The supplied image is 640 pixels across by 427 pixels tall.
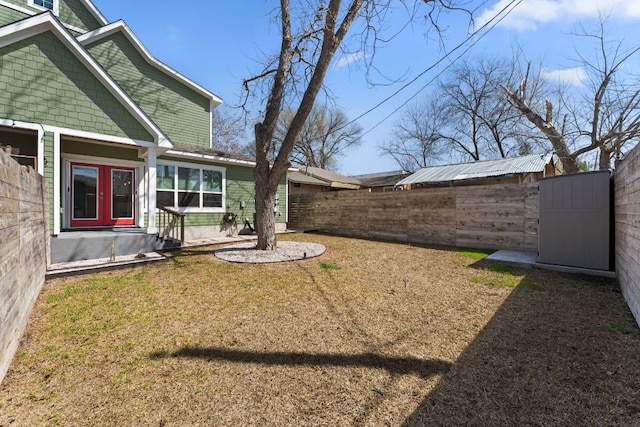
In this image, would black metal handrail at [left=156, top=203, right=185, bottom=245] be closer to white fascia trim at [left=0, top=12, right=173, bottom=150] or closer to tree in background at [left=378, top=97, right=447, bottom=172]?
white fascia trim at [left=0, top=12, right=173, bottom=150]

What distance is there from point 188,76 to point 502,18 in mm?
11178

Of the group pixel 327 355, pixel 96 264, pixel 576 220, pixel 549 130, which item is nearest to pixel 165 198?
pixel 96 264

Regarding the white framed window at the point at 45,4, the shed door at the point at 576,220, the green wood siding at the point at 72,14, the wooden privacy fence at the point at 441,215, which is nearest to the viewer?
the shed door at the point at 576,220

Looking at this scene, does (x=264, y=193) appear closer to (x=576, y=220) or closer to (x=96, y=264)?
(x=96, y=264)

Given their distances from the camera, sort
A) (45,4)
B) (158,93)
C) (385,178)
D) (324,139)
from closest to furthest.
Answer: (45,4) < (158,93) < (385,178) < (324,139)

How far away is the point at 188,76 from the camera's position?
38.5ft

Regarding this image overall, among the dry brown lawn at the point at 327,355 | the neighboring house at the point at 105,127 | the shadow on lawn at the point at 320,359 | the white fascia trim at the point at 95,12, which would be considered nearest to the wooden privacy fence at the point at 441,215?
the neighboring house at the point at 105,127

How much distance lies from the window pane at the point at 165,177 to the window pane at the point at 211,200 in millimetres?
1145

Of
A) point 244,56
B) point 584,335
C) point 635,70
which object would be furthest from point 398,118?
point 584,335

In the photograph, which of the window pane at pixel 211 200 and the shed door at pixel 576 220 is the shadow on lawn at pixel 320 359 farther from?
the window pane at pixel 211 200

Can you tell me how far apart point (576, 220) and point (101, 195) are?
468 inches

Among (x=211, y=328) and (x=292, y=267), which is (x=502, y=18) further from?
(x=211, y=328)

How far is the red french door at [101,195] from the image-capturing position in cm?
830

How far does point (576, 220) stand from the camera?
17.4ft
